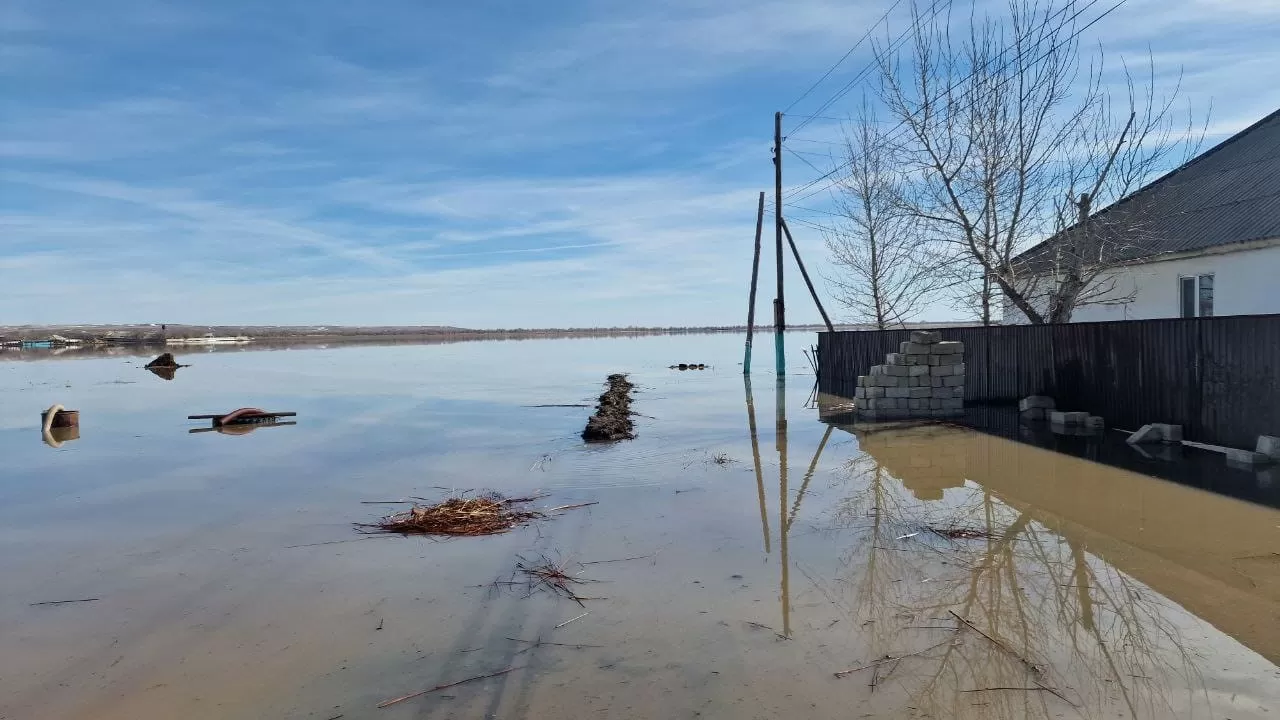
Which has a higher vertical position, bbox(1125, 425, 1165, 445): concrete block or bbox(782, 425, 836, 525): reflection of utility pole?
bbox(1125, 425, 1165, 445): concrete block

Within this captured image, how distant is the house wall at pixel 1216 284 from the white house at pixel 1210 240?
0.02m

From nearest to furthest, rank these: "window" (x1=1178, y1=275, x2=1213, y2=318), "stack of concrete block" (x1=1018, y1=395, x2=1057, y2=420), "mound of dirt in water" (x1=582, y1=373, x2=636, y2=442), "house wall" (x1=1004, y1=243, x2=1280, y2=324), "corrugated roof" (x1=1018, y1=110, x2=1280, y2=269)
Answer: "mound of dirt in water" (x1=582, y1=373, x2=636, y2=442) < "stack of concrete block" (x1=1018, y1=395, x2=1057, y2=420) < "house wall" (x1=1004, y1=243, x2=1280, y2=324) < "corrugated roof" (x1=1018, y1=110, x2=1280, y2=269) < "window" (x1=1178, y1=275, x2=1213, y2=318)

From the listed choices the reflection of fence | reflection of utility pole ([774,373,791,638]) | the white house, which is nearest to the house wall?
the white house

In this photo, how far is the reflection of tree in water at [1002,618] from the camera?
389 centimetres

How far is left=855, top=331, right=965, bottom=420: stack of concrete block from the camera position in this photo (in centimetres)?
1539

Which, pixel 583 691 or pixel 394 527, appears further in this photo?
pixel 394 527

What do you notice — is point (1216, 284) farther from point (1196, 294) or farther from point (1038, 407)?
point (1038, 407)

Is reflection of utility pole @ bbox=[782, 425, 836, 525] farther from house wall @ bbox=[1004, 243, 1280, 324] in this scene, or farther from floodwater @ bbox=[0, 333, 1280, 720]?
house wall @ bbox=[1004, 243, 1280, 324]

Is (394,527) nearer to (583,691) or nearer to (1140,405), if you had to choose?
(583,691)

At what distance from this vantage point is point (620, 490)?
9516mm

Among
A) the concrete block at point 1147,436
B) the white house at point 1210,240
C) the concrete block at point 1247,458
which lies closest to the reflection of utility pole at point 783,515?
the concrete block at point 1147,436

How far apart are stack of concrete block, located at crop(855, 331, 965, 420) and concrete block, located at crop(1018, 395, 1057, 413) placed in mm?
1194

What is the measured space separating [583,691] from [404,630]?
5.25 ft

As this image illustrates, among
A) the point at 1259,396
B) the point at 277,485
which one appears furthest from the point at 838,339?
the point at 277,485
